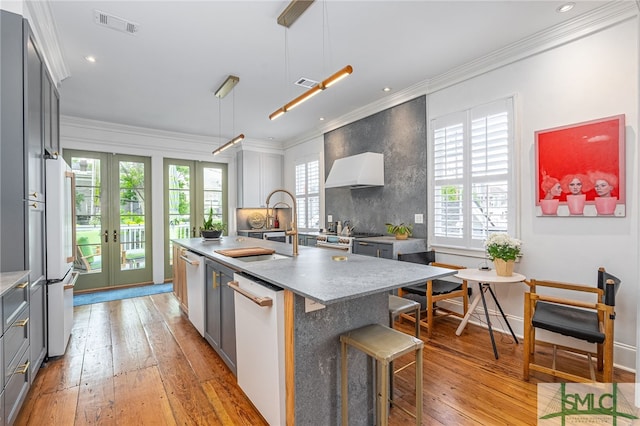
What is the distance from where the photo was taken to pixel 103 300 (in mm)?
4762

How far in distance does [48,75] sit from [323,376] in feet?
12.2

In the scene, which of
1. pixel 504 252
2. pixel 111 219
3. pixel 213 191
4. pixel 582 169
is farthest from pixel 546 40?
pixel 111 219

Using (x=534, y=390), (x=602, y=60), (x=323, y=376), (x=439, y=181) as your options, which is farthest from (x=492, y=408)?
(x=602, y=60)

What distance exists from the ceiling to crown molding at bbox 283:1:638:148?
84 millimetres

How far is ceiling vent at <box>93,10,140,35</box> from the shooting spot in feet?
8.34

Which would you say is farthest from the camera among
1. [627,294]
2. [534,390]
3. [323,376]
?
[627,294]

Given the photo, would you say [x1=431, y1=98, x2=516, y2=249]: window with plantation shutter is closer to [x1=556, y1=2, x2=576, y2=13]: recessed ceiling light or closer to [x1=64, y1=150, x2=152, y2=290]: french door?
[x1=556, y1=2, x2=576, y2=13]: recessed ceiling light

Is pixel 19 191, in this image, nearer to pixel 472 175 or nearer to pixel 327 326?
pixel 327 326

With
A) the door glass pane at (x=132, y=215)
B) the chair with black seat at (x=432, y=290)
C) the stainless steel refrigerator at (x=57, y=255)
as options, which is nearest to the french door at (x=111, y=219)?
the door glass pane at (x=132, y=215)

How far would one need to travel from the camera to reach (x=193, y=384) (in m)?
2.34

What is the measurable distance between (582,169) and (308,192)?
457 cm

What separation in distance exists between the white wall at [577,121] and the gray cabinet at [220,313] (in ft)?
9.25

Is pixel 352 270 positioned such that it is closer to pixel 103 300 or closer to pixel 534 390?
pixel 534 390

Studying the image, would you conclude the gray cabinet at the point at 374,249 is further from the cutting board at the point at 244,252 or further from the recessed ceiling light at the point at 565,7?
the recessed ceiling light at the point at 565,7
